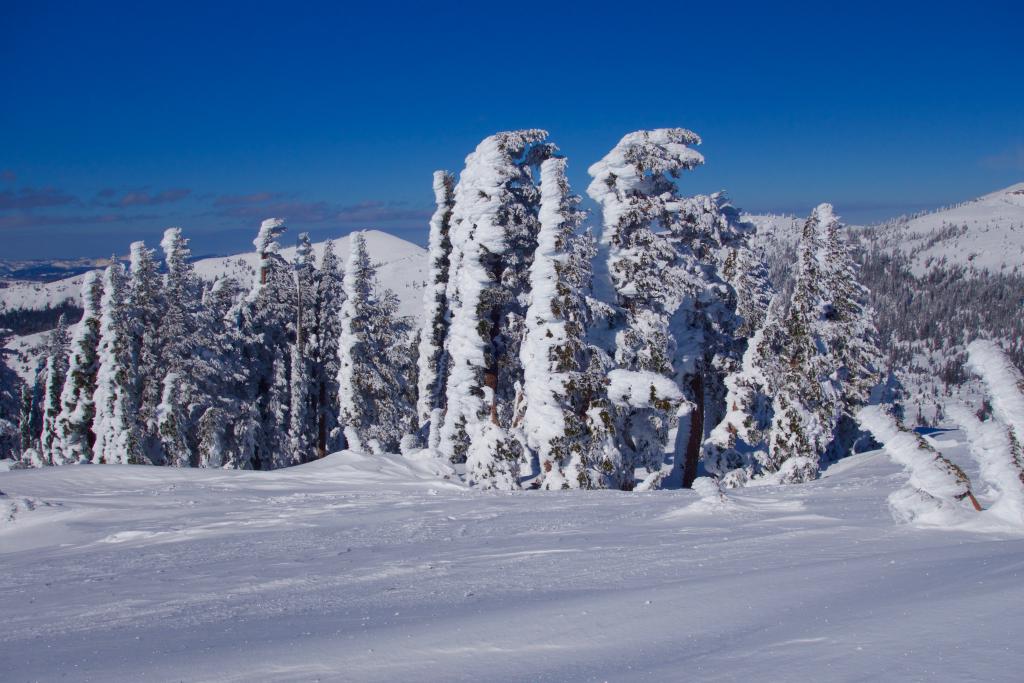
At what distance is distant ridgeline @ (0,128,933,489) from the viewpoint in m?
16.8

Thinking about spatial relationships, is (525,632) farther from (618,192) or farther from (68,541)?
(618,192)

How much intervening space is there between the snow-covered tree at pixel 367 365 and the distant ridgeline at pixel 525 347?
105mm

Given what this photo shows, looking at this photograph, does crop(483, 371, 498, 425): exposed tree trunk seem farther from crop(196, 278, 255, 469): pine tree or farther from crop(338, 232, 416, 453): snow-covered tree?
crop(196, 278, 255, 469): pine tree

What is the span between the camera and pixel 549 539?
27.5ft

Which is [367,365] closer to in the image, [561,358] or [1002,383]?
[561,358]

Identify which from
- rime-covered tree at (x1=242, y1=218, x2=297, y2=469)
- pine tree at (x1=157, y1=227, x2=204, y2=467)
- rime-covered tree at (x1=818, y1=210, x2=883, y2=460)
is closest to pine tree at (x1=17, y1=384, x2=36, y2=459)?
rime-covered tree at (x1=242, y1=218, x2=297, y2=469)

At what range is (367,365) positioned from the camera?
3000cm

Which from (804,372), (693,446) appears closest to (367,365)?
(693,446)

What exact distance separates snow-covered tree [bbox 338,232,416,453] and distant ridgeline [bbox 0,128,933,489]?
0.10 m

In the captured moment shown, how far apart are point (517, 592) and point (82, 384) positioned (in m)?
31.2

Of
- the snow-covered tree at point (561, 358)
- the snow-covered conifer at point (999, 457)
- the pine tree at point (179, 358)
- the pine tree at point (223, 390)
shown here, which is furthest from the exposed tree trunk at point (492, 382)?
the snow-covered conifer at point (999, 457)

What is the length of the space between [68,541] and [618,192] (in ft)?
50.5

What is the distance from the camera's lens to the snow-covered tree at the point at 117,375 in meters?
27.0

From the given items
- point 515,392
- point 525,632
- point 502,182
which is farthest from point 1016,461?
point 515,392
